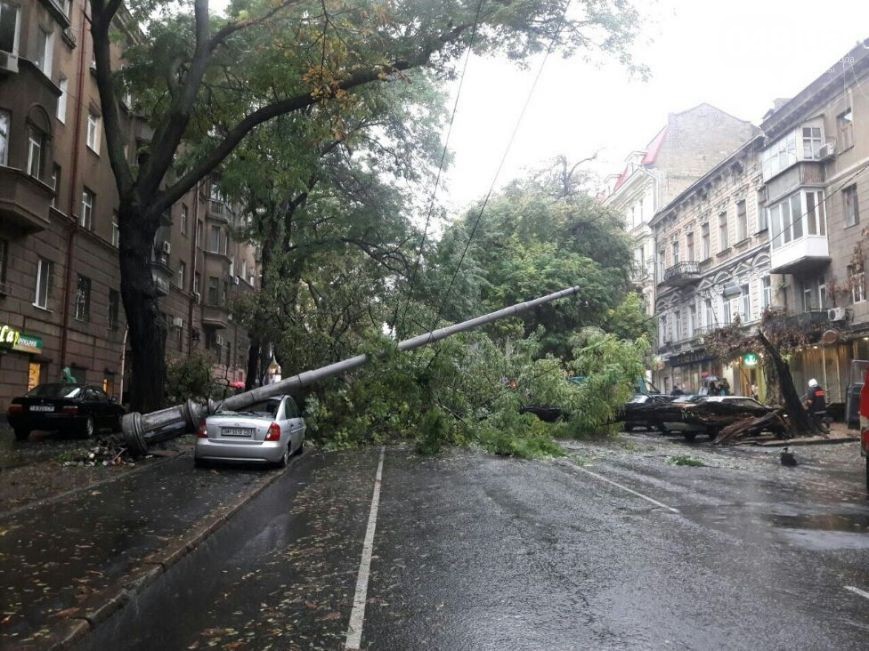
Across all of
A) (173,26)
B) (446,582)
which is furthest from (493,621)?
(173,26)

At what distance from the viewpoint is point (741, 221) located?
3747 centimetres

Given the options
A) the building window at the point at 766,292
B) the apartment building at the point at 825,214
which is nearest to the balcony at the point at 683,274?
the building window at the point at 766,292

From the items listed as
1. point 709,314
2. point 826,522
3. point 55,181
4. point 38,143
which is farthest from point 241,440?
point 709,314

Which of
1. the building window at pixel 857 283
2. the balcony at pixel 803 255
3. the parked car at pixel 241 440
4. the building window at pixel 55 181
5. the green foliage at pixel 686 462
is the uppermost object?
the building window at pixel 55 181

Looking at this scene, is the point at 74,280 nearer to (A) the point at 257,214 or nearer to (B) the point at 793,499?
(A) the point at 257,214

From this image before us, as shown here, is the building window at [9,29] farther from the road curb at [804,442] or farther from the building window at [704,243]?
the building window at [704,243]

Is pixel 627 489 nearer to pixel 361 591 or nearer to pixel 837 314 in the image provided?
pixel 361 591

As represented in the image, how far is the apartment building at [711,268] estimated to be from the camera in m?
35.4

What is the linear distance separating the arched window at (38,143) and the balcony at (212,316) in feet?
57.5

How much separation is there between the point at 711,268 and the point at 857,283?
537 inches

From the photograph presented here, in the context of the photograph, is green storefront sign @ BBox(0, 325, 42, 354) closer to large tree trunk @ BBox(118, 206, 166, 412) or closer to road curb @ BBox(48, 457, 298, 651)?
large tree trunk @ BBox(118, 206, 166, 412)

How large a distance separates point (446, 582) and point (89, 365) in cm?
2301

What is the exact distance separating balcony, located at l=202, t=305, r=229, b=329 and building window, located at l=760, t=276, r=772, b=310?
1060 inches

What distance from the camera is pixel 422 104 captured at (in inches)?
1019
